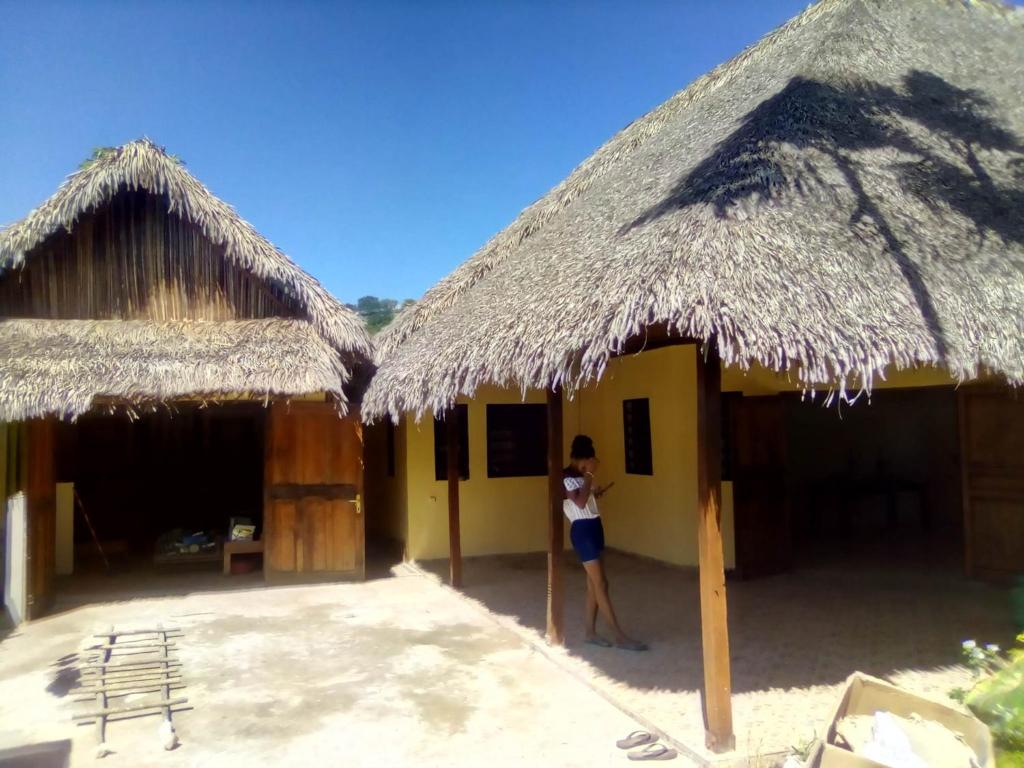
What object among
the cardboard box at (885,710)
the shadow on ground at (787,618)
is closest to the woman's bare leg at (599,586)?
the shadow on ground at (787,618)

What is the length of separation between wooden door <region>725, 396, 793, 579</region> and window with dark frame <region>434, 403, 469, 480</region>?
3245mm

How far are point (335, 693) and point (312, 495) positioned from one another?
3594 mm

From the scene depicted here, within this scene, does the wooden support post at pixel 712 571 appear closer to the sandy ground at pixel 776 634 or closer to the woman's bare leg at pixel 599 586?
the sandy ground at pixel 776 634

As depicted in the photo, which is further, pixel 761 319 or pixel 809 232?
pixel 809 232

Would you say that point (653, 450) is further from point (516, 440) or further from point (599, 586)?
point (599, 586)

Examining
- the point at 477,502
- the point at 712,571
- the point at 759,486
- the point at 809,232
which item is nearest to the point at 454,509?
the point at 477,502

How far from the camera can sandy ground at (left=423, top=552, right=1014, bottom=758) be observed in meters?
4.57

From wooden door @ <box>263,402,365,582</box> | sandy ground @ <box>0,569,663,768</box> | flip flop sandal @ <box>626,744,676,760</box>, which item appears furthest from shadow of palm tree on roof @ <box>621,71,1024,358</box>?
wooden door @ <box>263,402,365,582</box>

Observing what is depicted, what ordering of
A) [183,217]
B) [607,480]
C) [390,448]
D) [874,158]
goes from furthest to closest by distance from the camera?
[390,448], [607,480], [183,217], [874,158]

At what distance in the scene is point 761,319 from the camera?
3883 mm

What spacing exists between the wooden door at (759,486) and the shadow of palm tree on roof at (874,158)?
289cm

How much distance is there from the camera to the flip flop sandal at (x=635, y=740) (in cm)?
411

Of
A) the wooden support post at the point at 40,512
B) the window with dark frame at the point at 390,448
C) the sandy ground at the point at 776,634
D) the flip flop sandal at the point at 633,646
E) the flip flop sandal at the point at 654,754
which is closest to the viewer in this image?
the flip flop sandal at the point at 654,754

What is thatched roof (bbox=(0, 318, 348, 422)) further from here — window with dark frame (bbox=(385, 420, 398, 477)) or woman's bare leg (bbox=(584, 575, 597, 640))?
woman's bare leg (bbox=(584, 575, 597, 640))
